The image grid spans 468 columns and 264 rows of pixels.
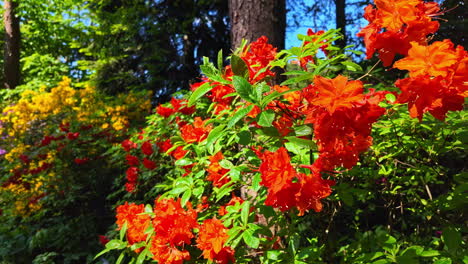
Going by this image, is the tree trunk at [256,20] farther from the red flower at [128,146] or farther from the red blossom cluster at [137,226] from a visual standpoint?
the red flower at [128,146]

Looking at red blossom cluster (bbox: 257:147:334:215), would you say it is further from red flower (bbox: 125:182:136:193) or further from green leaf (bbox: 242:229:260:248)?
red flower (bbox: 125:182:136:193)

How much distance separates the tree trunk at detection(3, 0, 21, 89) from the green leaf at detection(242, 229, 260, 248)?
1042 centimetres

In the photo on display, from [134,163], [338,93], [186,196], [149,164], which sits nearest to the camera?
[338,93]

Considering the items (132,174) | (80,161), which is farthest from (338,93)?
(80,161)

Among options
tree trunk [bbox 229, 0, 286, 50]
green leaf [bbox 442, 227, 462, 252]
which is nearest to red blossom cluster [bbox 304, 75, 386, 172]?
green leaf [bbox 442, 227, 462, 252]

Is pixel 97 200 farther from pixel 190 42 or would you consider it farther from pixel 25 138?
pixel 190 42

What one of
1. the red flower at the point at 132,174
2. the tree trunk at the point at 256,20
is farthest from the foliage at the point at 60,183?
the tree trunk at the point at 256,20

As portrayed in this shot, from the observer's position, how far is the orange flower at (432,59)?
32.1 inches

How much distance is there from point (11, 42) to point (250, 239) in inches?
414

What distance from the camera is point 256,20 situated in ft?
7.86

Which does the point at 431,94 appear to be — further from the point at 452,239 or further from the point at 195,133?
the point at 195,133

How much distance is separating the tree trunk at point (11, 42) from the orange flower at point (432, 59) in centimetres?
1084

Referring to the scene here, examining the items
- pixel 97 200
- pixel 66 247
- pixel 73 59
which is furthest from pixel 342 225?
pixel 73 59

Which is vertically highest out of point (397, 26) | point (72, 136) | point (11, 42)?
point (11, 42)
